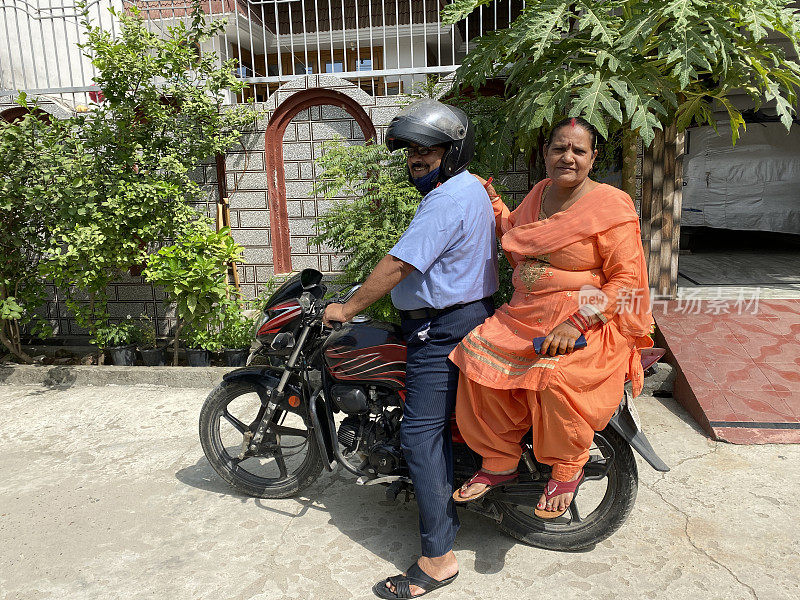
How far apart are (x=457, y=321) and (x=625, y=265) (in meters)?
0.68

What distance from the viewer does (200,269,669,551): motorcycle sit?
2525mm

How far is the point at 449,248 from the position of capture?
234 centimetres

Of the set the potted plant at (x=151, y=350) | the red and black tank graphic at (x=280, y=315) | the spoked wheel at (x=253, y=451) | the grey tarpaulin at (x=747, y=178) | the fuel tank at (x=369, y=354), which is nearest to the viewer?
the fuel tank at (x=369, y=354)

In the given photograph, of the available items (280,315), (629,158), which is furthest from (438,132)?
(629,158)

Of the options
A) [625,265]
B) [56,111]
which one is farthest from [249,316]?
[625,265]

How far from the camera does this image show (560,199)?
2312mm

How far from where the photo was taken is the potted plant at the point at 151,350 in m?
5.34

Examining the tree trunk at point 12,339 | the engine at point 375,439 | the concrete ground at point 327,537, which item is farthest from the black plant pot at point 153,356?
the engine at point 375,439

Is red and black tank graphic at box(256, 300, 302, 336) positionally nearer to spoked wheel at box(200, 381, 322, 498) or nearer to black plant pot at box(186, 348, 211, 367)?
spoked wheel at box(200, 381, 322, 498)

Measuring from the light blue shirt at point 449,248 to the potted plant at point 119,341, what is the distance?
3.73 meters

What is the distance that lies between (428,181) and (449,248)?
0.31m

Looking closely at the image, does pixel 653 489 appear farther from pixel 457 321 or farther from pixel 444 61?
pixel 444 61

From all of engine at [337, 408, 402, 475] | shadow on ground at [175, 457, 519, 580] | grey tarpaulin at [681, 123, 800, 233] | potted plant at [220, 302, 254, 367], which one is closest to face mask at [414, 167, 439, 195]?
engine at [337, 408, 402, 475]

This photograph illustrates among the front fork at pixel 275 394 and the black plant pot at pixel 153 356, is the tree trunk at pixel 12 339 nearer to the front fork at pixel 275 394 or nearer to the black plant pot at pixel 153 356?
the black plant pot at pixel 153 356
